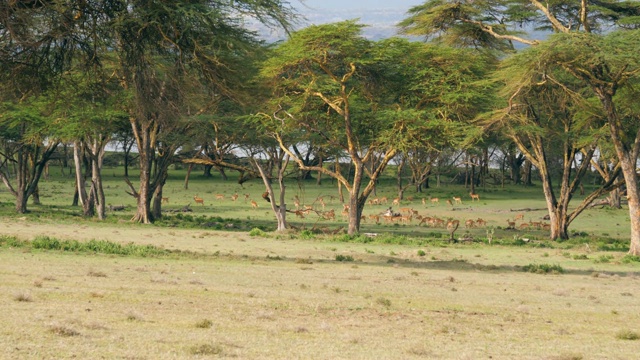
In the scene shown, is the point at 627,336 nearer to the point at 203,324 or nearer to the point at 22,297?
the point at 203,324

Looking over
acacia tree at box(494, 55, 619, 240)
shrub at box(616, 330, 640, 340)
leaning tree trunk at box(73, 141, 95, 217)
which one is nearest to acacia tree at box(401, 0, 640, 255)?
acacia tree at box(494, 55, 619, 240)

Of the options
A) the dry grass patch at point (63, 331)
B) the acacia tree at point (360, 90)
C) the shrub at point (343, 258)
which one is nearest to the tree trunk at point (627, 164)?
the acacia tree at point (360, 90)

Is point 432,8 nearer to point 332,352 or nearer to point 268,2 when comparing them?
point 268,2

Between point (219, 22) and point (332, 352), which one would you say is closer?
point (332, 352)

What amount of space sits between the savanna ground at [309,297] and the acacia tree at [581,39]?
12.7 ft

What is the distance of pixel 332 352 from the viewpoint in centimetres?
1134

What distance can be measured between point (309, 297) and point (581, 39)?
45.7 feet

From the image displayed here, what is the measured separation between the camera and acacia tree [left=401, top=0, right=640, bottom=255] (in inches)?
1053

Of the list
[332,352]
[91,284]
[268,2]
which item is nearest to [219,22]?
[268,2]

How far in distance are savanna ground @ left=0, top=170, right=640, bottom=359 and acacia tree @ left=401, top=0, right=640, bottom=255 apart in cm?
388

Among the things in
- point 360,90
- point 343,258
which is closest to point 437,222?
point 360,90

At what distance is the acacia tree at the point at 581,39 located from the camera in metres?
26.8

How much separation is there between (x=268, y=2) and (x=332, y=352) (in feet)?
31.2

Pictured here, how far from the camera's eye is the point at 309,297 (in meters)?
16.9
